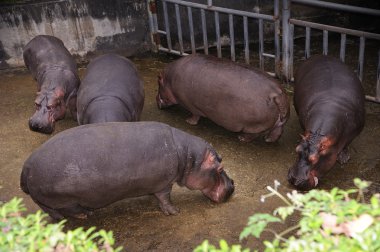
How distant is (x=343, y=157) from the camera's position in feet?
16.2

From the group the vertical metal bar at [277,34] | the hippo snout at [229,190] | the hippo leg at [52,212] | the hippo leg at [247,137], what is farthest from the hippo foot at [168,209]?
the vertical metal bar at [277,34]

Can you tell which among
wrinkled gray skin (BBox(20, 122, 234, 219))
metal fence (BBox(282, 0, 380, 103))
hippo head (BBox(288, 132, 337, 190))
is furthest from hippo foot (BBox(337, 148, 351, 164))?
wrinkled gray skin (BBox(20, 122, 234, 219))

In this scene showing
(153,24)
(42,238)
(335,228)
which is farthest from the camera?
(153,24)

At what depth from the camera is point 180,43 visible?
7430 mm

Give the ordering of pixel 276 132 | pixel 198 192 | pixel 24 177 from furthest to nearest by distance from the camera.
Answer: pixel 276 132, pixel 198 192, pixel 24 177

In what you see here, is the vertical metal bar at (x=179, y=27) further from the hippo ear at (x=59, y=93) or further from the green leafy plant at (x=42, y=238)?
the green leafy plant at (x=42, y=238)

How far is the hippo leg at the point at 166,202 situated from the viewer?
4363 millimetres

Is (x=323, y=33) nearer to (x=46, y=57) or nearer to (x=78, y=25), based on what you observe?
(x=46, y=57)

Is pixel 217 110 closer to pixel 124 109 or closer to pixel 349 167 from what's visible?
pixel 124 109

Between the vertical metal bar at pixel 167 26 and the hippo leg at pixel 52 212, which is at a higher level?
the vertical metal bar at pixel 167 26

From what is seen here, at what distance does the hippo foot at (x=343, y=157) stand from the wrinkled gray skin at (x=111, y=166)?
53.5 inches

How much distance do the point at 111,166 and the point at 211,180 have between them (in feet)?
3.24

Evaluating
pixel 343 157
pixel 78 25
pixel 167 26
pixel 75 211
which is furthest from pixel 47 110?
pixel 343 157

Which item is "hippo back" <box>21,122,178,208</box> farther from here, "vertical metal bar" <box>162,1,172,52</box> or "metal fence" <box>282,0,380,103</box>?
"vertical metal bar" <box>162,1,172,52</box>
